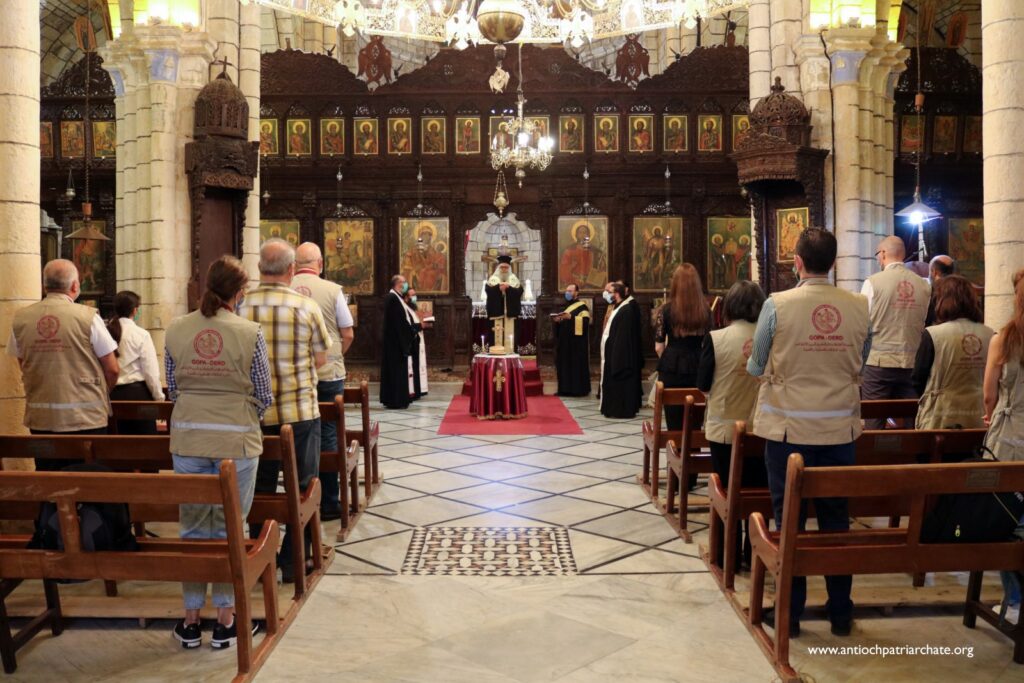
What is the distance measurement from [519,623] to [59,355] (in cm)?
270

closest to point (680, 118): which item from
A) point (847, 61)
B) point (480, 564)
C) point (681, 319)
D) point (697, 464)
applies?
point (847, 61)

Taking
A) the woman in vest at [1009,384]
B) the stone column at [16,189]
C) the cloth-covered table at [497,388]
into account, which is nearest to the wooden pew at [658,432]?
the woman in vest at [1009,384]

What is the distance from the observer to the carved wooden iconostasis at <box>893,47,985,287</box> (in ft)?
48.7

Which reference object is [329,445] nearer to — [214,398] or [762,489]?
[214,398]

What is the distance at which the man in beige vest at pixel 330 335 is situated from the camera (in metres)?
5.52

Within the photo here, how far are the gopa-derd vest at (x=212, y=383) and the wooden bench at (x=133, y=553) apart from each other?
47cm

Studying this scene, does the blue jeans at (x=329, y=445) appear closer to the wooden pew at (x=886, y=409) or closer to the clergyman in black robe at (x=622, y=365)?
the wooden pew at (x=886, y=409)

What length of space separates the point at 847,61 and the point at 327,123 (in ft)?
29.5

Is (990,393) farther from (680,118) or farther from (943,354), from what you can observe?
(680,118)

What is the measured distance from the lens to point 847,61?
9.45 metres

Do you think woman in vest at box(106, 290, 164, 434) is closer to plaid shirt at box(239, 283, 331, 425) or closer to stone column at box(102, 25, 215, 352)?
plaid shirt at box(239, 283, 331, 425)

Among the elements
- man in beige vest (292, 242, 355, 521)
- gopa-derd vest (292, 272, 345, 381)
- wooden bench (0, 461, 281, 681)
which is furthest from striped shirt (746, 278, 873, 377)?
gopa-derd vest (292, 272, 345, 381)

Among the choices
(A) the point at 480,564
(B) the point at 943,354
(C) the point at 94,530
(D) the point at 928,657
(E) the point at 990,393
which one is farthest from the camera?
(A) the point at 480,564

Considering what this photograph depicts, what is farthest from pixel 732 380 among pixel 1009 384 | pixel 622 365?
pixel 622 365
